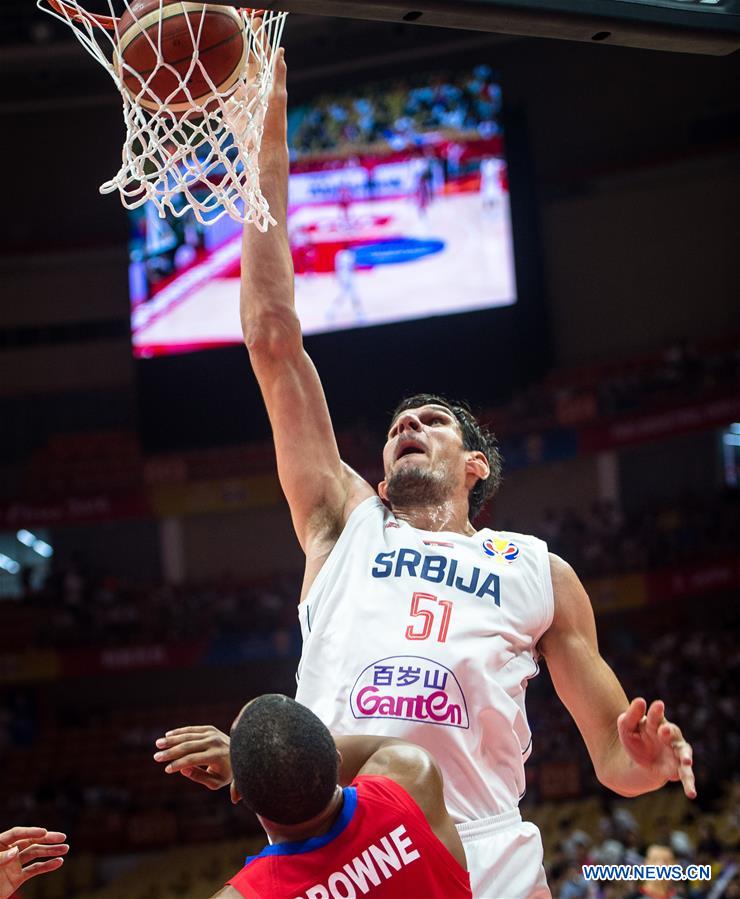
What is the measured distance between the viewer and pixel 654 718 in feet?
7.97

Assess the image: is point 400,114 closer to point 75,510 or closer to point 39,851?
point 75,510

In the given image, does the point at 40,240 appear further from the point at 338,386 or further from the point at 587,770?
the point at 587,770

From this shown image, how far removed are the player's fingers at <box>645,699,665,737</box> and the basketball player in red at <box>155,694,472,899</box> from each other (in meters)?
0.47

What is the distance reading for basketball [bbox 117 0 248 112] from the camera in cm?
299

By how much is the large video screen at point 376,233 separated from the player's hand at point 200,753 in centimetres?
1475

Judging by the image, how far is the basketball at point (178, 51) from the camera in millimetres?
2988

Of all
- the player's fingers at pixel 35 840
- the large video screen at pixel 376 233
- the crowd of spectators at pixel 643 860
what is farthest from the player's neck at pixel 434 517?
the large video screen at pixel 376 233

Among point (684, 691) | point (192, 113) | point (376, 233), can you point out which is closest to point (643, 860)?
point (684, 691)

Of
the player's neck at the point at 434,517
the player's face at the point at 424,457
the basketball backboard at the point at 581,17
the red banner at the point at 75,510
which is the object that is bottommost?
the red banner at the point at 75,510

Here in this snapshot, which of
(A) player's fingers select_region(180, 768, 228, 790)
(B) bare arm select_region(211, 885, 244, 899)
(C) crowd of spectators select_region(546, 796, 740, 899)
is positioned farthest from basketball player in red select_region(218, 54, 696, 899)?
(C) crowd of spectators select_region(546, 796, 740, 899)

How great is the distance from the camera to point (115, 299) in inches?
796

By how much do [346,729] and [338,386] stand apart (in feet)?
50.3

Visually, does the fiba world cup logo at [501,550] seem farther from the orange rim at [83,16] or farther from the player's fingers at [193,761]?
the orange rim at [83,16]

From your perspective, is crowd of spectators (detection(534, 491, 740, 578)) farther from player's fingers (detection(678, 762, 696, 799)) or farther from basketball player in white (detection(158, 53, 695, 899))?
player's fingers (detection(678, 762, 696, 799))
